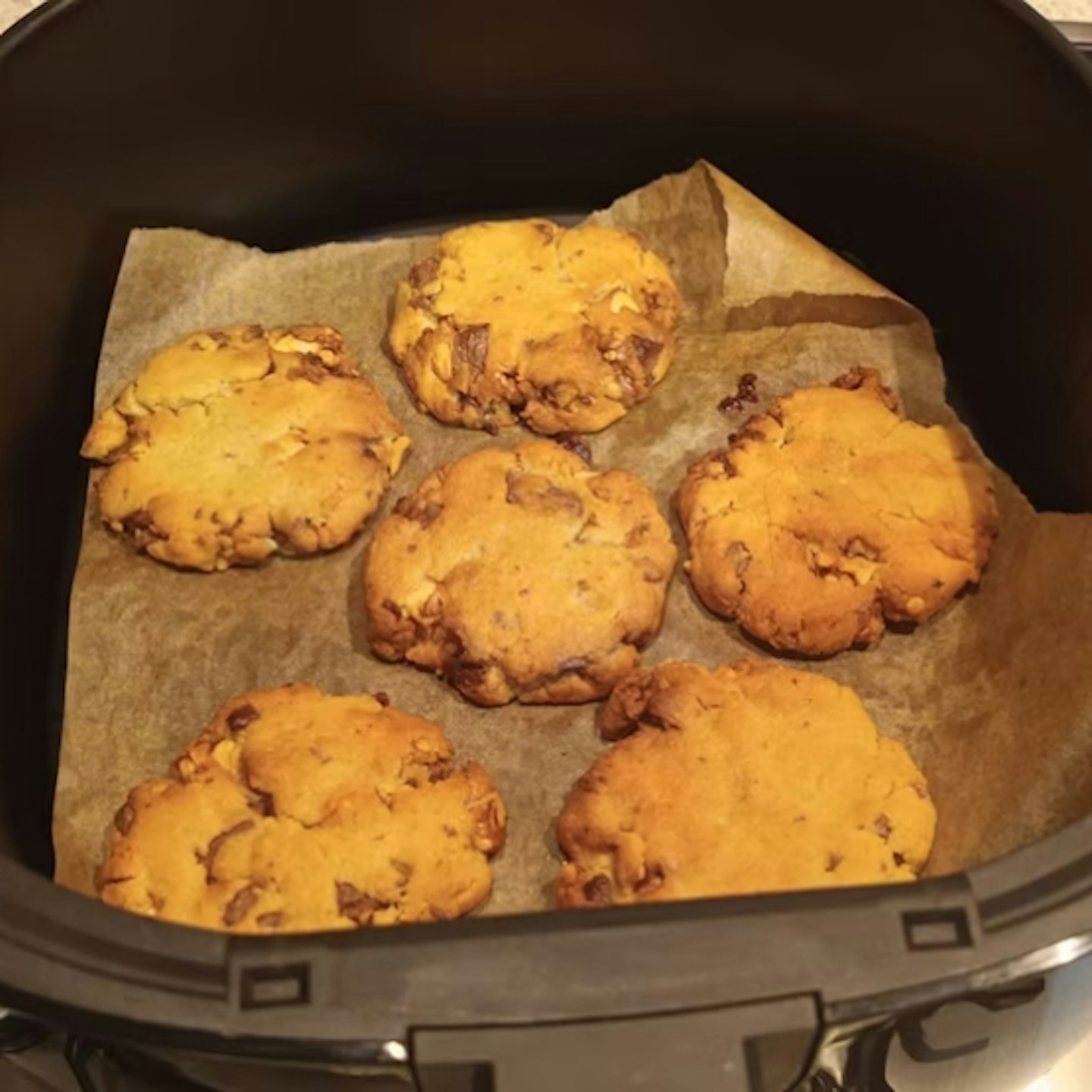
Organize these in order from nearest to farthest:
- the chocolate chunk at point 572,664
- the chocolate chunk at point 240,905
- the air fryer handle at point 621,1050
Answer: the air fryer handle at point 621,1050 < the chocolate chunk at point 240,905 < the chocolate chunk at point 572,664

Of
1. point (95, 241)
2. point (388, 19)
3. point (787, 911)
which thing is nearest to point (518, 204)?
point (388, 19)

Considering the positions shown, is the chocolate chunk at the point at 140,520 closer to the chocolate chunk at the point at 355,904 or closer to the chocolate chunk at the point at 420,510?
the chocolate chunk at the point at 420,510

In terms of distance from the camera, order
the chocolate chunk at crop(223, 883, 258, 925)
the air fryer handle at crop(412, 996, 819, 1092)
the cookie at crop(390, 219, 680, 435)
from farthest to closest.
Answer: the cookie at crop(390, 219, 680, 435) → the chocolate chunk at crop(223, 883, 258, 925) → the air fryer handle at crop(412, 996, 819, 1092)

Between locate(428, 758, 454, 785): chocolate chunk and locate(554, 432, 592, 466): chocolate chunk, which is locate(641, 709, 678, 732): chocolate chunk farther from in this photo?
locate(554, 432, 592, 466): chocolate chunk

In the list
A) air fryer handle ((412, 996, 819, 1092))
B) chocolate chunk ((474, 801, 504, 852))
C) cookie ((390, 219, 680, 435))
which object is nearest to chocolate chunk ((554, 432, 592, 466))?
cookie ((390, 219, 680, 435))

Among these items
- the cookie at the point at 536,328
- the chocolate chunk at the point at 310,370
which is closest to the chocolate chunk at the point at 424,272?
the cookie at the point at 536,328

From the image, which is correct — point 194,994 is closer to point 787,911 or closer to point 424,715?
point 787,911

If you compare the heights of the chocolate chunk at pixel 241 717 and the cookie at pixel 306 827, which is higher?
the chocolate chunk at pixel 241 717
